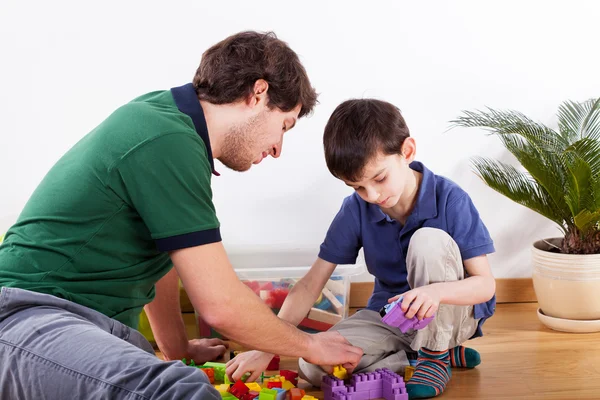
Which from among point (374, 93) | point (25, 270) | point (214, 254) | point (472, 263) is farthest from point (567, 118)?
point (25, 270)

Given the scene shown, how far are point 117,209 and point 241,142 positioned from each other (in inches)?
12.1

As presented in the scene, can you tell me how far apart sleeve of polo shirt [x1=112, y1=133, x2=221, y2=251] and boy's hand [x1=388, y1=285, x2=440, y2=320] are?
50cm

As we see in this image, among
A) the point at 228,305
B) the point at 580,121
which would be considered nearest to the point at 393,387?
the point at 228,305

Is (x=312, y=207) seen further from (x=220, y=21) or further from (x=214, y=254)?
(x=214, y=254)

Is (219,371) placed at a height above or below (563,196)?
below

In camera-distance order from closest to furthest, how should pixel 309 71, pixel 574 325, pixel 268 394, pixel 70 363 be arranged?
pixel 70 363
pixel 268 394
pixel 574 325
pixel 309 71

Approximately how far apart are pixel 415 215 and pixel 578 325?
29.0 inches

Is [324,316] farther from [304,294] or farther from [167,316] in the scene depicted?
[167,316]

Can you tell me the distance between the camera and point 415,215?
1.83 metres

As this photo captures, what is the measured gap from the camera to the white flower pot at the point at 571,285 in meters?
2.21

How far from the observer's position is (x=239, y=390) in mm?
1675

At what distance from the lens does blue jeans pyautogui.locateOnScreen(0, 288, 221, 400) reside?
3.77ft

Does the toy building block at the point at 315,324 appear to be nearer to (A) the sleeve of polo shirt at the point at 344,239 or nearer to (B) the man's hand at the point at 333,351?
(A) the sleeve of polo shirt at the point at 344,239

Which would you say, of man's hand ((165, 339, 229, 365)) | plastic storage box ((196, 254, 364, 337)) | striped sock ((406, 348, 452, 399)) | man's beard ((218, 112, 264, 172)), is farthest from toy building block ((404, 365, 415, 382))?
man's beard ((218, 112, 264, 172))
